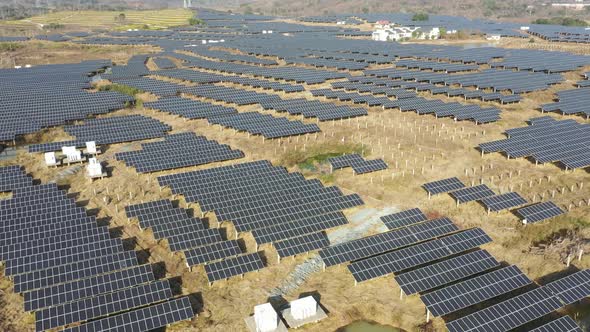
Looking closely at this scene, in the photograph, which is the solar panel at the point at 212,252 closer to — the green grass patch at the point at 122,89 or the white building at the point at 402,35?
the green grass patch at the point at 122,89

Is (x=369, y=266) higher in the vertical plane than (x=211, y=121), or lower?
lower

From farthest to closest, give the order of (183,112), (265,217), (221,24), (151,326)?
(221,24)
(183,112)
(265,217)
(151,326)

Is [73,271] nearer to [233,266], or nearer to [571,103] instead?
[233,266]

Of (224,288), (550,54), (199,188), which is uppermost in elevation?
(550,54)

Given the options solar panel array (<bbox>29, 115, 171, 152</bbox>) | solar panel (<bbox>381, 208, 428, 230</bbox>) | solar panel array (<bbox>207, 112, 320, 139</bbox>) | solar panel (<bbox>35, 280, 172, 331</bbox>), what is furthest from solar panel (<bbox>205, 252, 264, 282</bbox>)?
solar panel array (<bbox>29, 115, 171, 152</bbox>)

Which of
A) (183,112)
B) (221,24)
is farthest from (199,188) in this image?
(221,24)

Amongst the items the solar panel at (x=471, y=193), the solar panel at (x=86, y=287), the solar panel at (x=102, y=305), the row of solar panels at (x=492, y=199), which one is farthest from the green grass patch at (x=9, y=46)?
the solar panel at (x=471, y=193)

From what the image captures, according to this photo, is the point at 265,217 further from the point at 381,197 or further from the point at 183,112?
the point at 183,112
